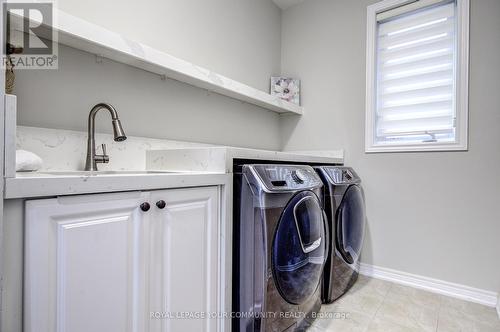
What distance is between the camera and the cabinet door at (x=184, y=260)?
0.97 metres

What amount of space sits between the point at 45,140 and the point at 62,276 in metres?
0.77

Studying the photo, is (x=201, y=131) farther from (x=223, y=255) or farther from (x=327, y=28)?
(x=327, y=28)

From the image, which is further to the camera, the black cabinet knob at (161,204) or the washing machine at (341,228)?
the washing machine at (341,228)

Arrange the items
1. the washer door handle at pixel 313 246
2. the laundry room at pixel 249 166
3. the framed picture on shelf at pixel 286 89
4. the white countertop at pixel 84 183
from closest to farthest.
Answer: the white countertop at pixel 84 183, the laundry room at pixel 249 166, the washer door handle at pixel 313 246, the framed picture on shelf at pixel 286 89

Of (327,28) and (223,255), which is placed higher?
(327,28)

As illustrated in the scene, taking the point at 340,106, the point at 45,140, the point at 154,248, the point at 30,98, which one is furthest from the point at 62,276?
the point at 340,106

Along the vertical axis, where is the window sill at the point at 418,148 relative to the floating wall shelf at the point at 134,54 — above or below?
below

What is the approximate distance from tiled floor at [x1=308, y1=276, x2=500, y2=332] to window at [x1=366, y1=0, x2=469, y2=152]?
1083 millimetres

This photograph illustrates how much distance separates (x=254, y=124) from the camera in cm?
250

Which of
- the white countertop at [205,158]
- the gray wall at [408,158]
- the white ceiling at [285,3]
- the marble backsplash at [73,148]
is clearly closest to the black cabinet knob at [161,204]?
the white countertop at [205,158]

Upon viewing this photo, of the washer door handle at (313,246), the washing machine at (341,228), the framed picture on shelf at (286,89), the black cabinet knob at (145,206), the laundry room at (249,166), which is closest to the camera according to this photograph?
the laundry room at (249,166)

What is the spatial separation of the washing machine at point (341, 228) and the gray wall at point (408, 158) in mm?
399

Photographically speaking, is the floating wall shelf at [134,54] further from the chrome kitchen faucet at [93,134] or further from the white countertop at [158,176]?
the white countertop at [158,176]

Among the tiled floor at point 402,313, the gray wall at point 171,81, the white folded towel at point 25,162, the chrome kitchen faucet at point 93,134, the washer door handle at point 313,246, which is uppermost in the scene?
the gray wall at point 171,81
